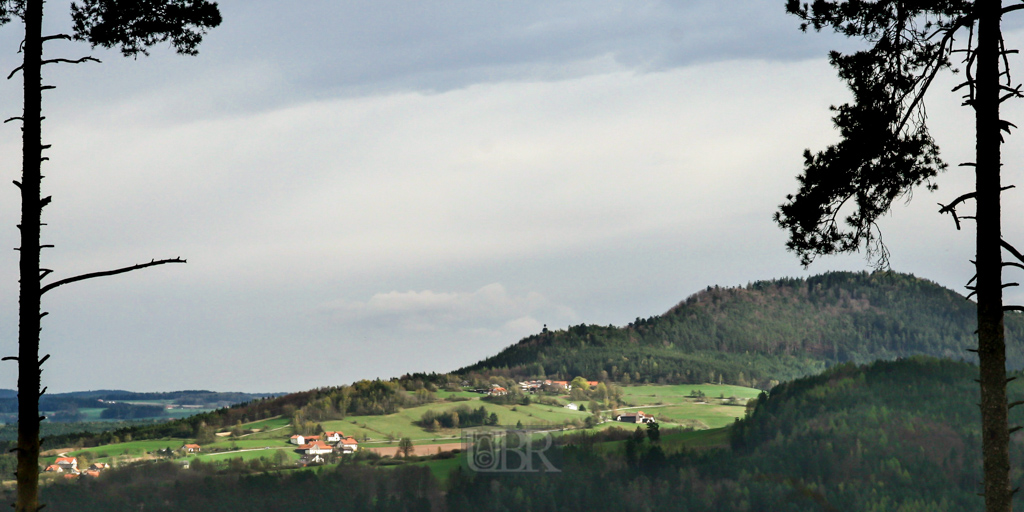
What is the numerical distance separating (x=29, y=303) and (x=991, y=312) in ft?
46.9

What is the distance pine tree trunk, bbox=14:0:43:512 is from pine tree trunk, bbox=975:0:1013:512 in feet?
45.9

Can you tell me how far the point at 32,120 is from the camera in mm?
11422

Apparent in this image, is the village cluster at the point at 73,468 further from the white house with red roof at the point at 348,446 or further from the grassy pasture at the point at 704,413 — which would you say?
the grassy pasture at the point at 704,413

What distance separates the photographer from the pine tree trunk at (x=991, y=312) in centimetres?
1303

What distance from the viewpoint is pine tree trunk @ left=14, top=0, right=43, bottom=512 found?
11.0 meters

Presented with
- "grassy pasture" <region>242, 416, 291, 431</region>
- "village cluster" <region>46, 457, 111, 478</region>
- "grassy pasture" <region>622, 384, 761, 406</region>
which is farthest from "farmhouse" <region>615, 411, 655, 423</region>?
"village cluster" <region>46, 457, 111, 478</region>

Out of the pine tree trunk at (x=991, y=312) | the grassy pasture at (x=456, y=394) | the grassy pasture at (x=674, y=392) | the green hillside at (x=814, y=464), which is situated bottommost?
the green hillside at (x=814, y=464)

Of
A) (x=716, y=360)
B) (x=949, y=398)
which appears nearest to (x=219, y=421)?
(x=716, y=360)

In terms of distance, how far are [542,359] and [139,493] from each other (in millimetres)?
89044

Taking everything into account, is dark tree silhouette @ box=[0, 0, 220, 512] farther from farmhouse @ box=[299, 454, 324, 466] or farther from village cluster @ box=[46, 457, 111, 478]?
village cluster @ box=[46, 457, 111, 478]

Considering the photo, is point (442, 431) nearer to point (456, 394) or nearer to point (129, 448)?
point (456, 394)

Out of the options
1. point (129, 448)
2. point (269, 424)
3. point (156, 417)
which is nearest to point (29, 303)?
point (129, 448)

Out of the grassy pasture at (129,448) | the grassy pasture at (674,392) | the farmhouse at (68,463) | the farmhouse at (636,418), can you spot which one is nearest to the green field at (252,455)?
the grassy pasture at (129,448)

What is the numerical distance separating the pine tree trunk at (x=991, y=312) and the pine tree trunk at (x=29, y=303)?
14001mm
